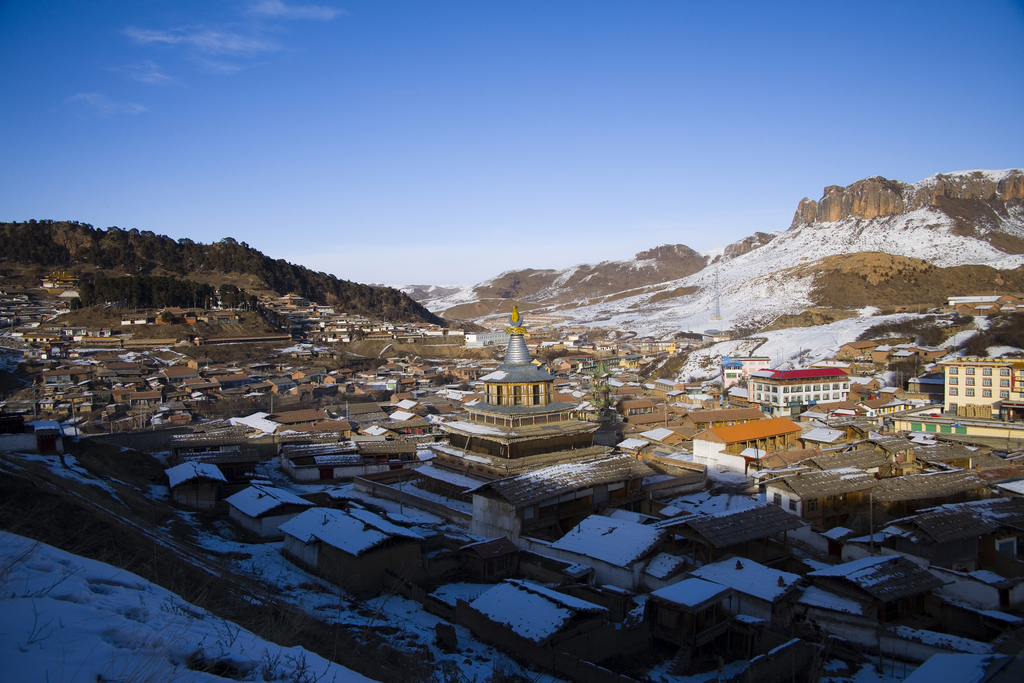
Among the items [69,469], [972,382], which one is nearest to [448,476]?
[69,469]

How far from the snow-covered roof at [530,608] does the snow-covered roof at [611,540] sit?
9.46ft

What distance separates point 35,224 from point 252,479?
90826 mm

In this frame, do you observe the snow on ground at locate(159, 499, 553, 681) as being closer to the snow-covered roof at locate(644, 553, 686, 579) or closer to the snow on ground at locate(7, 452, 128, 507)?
the snow on ground at locate(7, 452, 128, 507)

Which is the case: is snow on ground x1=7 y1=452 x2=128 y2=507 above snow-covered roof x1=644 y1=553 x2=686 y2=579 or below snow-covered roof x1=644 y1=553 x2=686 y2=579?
above

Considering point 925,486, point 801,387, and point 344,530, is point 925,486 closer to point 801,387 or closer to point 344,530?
point 344,530

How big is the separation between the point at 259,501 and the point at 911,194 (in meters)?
149

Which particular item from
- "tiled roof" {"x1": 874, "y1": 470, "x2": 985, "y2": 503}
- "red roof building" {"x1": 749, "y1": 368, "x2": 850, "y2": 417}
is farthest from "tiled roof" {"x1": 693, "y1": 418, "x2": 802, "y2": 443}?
"red roof building" {"x1": 749, "y1": 368, "x2": 850, "y2": 417}

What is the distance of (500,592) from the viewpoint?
39.6ft

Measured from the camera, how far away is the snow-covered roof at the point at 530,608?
10711 mm

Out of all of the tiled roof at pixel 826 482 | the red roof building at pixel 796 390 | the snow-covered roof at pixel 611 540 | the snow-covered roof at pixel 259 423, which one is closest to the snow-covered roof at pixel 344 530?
the snow-covered roof at pixel 611 540

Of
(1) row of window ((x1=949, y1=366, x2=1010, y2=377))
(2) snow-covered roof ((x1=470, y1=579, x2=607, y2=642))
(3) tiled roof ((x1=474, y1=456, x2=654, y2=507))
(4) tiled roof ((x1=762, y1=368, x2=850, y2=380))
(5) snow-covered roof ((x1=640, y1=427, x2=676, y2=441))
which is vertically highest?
(1) row of window ((x1=949, y1=366, x2=1010, y2=377))

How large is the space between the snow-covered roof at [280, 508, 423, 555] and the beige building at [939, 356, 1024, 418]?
111 feet

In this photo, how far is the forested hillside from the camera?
8856cm

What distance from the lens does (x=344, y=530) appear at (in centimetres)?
1482
